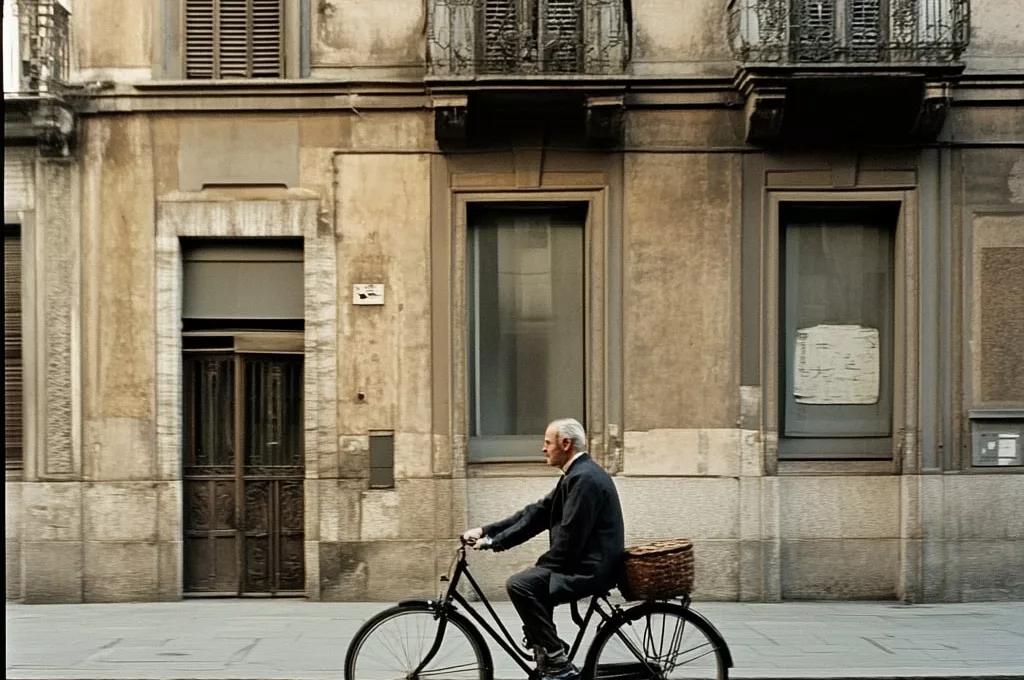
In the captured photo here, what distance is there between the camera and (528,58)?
1074 centimetres

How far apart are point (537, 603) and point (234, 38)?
7564 mm

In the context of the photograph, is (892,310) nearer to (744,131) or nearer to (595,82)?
(744,131)

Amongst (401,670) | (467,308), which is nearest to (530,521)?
(401,670)

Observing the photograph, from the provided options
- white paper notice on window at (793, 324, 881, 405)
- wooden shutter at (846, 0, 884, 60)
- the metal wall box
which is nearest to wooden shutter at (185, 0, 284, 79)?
wooden shutter at (846, 0, 884, 60)

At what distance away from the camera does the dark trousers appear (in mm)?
6188

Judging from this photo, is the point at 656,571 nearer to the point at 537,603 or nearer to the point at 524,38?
the point at 537,603

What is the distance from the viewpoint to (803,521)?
11.1 meters

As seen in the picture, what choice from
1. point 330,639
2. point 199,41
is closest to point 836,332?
point 330,639

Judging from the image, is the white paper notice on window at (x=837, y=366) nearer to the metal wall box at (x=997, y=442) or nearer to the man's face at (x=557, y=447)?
the metal wall box at (x=997, y=442)

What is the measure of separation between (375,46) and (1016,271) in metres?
6.81

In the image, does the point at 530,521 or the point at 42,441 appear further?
the point at 42,441

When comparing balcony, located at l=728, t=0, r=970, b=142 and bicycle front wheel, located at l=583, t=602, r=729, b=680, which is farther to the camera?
balcony, located at l=728, t=0, r=970, b=142

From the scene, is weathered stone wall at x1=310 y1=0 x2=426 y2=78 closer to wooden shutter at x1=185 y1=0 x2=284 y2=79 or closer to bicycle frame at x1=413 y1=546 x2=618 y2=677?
wooden shutter at x1=185 y1=0 x2=284 y2=79

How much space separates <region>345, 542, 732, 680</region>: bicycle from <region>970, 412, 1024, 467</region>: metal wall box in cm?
582
